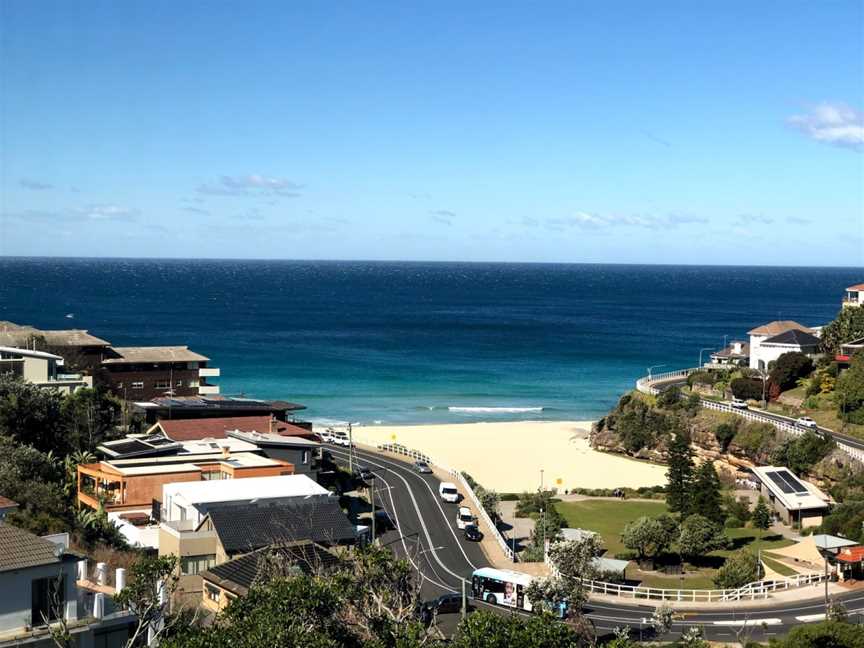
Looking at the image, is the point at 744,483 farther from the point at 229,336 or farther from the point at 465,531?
the point at 229,336

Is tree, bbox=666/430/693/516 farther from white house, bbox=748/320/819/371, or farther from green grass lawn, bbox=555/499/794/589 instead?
white house, bbox=748/320/819/371

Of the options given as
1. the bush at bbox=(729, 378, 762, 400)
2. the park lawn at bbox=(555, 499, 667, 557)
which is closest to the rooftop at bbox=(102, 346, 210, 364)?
the park lawn at bbox=(555, 499, 667, 557)

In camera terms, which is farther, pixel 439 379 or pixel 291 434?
pixel 439 379

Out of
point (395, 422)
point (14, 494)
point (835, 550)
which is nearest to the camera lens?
point (14, 494)

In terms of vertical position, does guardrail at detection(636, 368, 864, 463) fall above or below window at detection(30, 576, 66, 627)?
below

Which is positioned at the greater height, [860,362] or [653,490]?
[860,362]

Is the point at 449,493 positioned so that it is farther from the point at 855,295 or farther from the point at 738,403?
the point at 855,295

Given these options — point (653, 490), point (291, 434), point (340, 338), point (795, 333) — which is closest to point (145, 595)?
point (291, 434)
